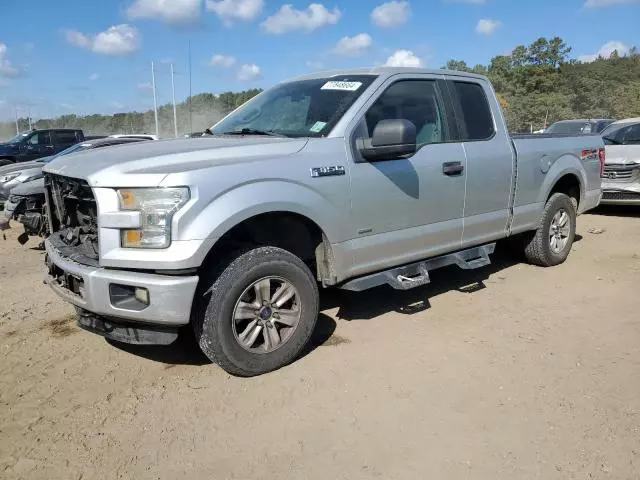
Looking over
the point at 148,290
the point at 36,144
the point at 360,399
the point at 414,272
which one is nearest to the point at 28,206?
the point at 148,290

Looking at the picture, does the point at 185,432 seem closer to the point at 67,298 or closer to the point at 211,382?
the point at 211,382

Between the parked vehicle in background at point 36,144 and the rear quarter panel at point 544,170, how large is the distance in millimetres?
15428

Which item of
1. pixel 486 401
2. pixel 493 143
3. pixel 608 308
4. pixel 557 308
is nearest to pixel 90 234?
pixel 486 401

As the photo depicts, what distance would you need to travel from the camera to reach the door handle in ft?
14.7

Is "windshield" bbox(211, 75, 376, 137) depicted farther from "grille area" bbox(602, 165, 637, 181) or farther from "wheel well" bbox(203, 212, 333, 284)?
"grille area" bbox(602, 165, 637, 181)

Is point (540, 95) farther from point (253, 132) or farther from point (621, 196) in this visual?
point (253, 132)

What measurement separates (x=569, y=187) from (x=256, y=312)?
14.7 ft

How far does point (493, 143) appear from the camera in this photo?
5039 millimetres

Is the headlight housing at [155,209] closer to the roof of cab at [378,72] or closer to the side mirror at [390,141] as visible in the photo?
the side mirror at [390,141]

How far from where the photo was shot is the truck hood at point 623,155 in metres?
9.21

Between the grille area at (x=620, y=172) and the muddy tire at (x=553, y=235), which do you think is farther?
the grille area at (x=620, y=172)

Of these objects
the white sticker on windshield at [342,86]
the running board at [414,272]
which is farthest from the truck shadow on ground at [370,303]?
the white sticker on windshield at [342,86]

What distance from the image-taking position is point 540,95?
41750mm

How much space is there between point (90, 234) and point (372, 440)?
2.22m
